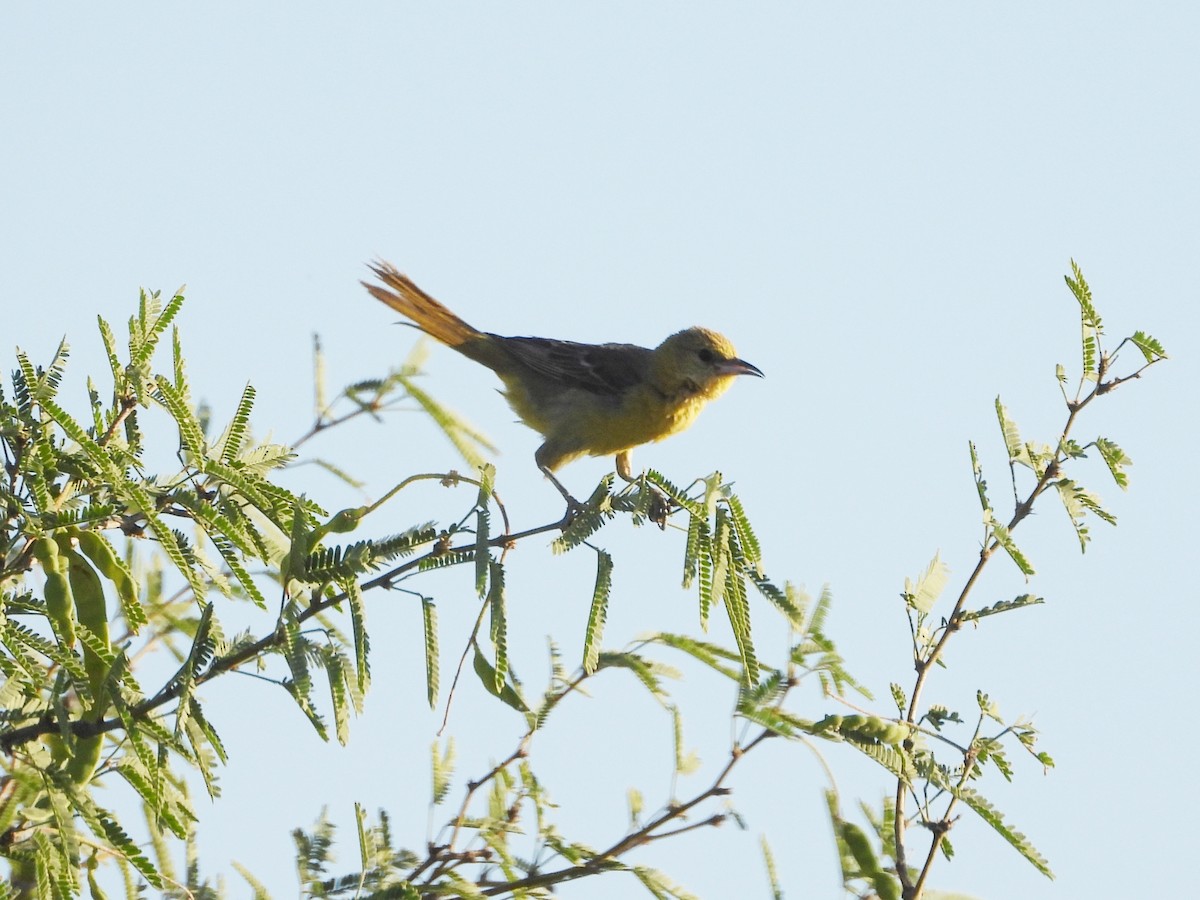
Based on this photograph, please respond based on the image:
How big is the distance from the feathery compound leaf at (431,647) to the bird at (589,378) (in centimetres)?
351

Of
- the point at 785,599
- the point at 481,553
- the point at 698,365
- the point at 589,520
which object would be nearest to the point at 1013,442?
the point at 785,599

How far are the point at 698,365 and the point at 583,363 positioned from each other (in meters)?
0.60

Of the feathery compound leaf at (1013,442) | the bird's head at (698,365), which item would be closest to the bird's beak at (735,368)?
the bird's head at (698,365)

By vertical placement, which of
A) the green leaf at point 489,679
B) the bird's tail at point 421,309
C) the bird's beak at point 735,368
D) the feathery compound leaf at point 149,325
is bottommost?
the green leaf at point 489,679

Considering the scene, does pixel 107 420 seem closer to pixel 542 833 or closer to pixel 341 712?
pixel 341 712

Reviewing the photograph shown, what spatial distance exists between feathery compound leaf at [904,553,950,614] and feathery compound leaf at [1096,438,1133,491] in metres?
0.44

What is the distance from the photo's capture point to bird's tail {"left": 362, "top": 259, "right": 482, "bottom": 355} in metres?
6.75

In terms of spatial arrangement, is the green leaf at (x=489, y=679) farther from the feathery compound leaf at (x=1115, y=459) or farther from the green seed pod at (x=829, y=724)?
the feathery compound leaf at (x=1115, y=459)

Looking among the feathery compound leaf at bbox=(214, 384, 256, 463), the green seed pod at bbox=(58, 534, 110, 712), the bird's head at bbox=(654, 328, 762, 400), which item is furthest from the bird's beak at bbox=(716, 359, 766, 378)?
the green seed pod at bbox=(58, 534, 110, 712)

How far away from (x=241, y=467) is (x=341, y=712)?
24.7 inches

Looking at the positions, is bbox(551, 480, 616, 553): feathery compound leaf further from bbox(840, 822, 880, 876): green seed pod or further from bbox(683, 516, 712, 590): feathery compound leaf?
bbox(840, 822, 880, 876): green seed pod

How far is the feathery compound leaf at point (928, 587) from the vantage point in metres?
3.07

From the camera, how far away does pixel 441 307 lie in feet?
22.9

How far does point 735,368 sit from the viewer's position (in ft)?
22.4
